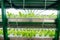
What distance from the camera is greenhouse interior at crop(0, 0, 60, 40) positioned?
7.52 feet

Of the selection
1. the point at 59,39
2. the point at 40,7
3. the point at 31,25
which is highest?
the point at 40,7

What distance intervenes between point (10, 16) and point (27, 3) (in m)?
0.36

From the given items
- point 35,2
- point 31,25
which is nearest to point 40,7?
point 35,2

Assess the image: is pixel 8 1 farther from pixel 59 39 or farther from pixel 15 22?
pixel 59 39

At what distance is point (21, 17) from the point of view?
241 centimetres

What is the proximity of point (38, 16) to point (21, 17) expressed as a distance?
0.29 m

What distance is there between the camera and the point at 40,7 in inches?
94.7

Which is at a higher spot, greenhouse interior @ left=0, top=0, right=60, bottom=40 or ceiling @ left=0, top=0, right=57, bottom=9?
ceiling @ left=0, top=0, right=57, bottom=9

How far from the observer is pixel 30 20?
2.28 m

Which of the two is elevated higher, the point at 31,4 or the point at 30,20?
the point at 31,4

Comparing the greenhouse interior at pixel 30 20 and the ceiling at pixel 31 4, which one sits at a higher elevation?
the ceiling at pixel 31 4

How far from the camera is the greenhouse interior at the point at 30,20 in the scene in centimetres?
229

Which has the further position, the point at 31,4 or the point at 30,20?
the point at 31,4

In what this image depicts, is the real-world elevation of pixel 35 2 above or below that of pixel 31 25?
above
